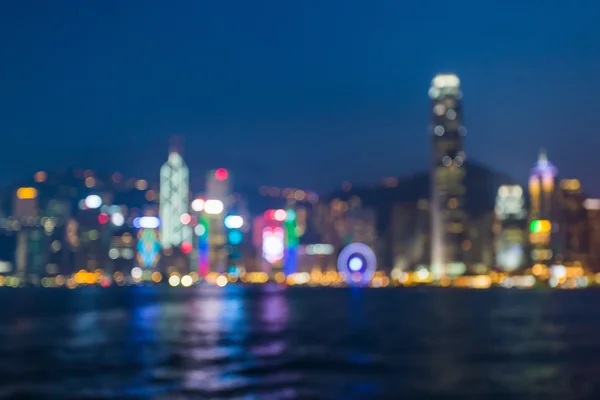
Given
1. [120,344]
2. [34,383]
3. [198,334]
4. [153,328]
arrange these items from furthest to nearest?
[153,328]
[198,334]
[120,344]
[34,383]

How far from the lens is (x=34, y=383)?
30.5 meters

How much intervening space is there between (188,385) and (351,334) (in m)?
26.1

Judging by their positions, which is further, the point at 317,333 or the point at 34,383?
the point at 317,333

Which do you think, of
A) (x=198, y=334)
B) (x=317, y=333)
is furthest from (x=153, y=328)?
(x=317, y=333)

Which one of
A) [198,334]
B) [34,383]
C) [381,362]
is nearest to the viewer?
[34,383]

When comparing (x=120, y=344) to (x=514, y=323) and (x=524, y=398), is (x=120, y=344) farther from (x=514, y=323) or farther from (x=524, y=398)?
(x=514, y=323)

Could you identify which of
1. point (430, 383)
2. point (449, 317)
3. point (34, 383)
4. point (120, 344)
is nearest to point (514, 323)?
point (449, 317)

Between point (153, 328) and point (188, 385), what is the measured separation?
31269mm

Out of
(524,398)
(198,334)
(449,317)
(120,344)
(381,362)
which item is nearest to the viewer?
(524,398)

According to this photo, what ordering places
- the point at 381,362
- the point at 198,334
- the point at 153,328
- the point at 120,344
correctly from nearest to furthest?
1. the point at 381,362
2. the point at 120,344
3. the point at 198,334
4. the point at 153,328

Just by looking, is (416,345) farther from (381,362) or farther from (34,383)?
(34,383)

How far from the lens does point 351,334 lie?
54.4 m

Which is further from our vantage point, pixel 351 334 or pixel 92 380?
pixel 351 334

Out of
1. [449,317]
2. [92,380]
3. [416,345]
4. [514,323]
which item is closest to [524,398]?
[92,380]
